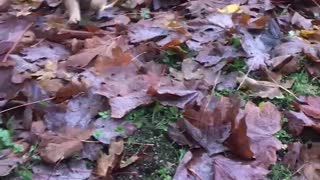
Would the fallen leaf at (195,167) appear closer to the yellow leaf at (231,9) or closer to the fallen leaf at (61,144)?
the fallen leaf at (61,144)

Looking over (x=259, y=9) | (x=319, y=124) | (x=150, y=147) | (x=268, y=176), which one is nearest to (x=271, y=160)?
(x=268, y=176)

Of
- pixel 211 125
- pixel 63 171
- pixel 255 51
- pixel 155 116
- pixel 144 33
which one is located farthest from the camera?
pixel 144 33

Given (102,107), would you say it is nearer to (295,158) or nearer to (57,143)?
(57,143)

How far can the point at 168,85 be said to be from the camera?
2041 millimetres

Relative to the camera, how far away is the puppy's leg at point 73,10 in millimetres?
2498

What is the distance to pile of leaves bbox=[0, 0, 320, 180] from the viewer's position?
1771 mm

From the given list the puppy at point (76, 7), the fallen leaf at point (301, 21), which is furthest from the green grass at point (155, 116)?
the fallen leaf at point (301, 21)

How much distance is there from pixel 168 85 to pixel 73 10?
0.68 metres

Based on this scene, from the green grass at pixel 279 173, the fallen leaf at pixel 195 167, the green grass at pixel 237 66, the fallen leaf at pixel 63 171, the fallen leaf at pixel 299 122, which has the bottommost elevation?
the green grass at pixel 279 173

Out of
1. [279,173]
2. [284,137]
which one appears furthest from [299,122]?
[279,173]

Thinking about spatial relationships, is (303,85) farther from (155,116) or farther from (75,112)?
(75,112)

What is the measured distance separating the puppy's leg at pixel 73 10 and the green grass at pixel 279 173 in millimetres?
1078

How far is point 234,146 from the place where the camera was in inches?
70.2

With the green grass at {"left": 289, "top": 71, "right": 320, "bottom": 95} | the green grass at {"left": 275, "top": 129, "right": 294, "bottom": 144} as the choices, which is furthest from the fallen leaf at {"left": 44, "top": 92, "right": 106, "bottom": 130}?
the green grass at {"left": 289, "top": 71, "right": 320, "bottom": 95}
